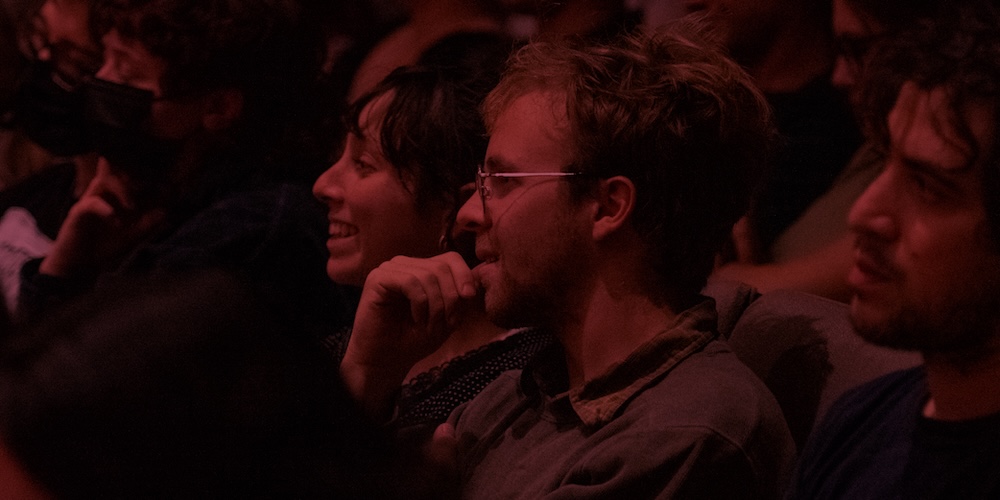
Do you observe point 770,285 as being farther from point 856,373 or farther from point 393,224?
point 393,224

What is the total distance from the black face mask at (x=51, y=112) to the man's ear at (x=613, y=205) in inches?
54.3

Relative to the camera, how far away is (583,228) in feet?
5.12

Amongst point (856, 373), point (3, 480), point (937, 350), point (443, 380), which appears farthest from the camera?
point (443, 380)

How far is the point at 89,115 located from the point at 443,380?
1.07 m

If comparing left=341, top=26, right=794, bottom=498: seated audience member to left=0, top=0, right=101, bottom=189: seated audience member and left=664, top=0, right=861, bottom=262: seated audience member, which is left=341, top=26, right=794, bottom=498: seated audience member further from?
left=0, top=0, right=101, bottom=189: seated audience member

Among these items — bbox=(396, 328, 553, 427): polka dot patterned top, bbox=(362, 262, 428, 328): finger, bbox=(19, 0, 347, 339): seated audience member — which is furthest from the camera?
bbox=(19, 0, 347, 339): seated audience member

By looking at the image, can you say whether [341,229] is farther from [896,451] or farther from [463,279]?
[896,451]

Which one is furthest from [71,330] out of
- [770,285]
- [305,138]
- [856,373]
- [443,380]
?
[305,138]

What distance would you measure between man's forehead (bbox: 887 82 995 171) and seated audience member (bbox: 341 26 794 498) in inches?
12.4

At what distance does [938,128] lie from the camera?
1188 mm

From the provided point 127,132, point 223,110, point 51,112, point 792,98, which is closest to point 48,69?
point 51,112

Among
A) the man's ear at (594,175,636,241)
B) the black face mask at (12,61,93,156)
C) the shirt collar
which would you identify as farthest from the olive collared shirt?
the black face mask at (12,61,93,156)

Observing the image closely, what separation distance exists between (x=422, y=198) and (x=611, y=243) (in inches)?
19.1

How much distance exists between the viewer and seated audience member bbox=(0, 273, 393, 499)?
2.52ft
